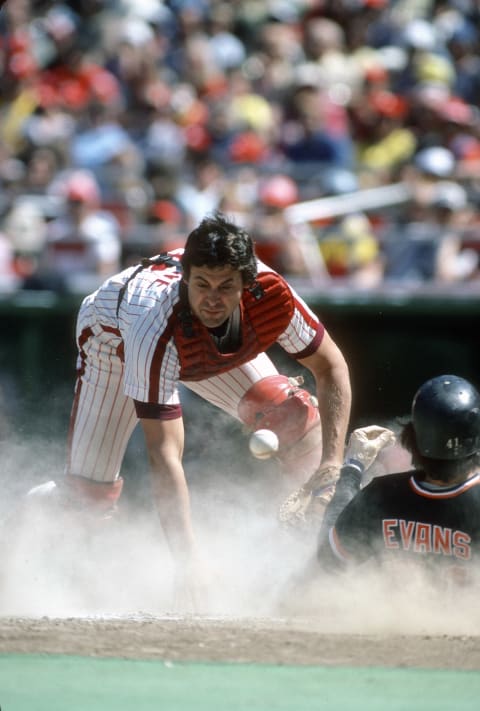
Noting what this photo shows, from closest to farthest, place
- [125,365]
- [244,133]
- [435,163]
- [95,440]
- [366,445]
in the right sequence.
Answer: [125,365] < [366,445] < [95,440] < [435,163] < [244,133]

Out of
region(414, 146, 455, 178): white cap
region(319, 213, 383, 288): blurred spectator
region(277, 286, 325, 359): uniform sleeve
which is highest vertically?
region(277, 286, 325, 359): uniform sleeve

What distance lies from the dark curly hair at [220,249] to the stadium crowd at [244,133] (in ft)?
10.2

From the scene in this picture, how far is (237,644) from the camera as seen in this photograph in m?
3.83

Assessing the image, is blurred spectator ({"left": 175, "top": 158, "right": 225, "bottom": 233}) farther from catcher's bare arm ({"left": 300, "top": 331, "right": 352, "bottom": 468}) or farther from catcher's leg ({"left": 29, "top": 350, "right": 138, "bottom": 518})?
catcher's bare arm ({"left": 300, "top": 331, "right": 352, "bottom": 468})

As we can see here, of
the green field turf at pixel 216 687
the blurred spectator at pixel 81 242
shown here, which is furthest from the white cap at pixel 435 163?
the green field turf at pixel 216 687

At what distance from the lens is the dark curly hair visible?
14.4 ft

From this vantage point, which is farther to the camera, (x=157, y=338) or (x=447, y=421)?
(x=157, y=338)

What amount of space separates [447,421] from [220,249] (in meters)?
1.12

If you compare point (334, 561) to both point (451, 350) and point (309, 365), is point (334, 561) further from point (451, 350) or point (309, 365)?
point (451, 350)

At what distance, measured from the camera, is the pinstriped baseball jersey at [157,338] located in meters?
4.48

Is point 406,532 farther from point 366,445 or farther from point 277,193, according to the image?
point 277,193

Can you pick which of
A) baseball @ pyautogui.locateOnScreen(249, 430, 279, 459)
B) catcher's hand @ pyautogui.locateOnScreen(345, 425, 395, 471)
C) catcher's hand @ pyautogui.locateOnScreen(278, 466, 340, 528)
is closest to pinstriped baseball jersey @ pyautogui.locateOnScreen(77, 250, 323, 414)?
baseball @ pyautogui.locateOnScreen(249, 430, 279, 459)

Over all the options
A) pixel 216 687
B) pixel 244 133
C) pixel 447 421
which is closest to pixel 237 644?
pixel 216 687

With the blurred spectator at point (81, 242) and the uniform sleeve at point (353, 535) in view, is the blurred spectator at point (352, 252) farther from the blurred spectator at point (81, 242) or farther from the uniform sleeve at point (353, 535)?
the uniform sleeve at point (353, 535)
